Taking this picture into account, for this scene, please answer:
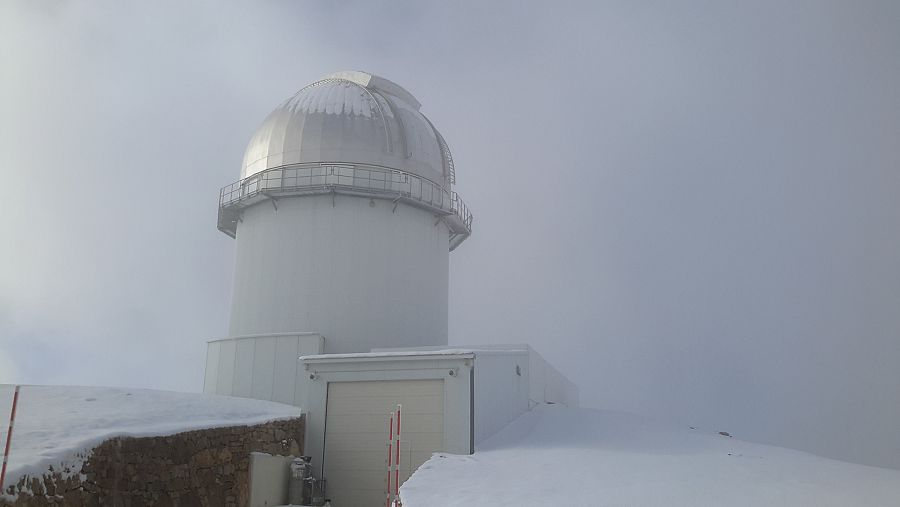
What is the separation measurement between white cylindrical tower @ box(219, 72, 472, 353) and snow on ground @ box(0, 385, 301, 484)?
518cm

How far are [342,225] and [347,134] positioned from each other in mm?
2873

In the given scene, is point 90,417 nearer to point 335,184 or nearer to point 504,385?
point 504,385

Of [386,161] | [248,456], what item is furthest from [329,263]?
[248,456]

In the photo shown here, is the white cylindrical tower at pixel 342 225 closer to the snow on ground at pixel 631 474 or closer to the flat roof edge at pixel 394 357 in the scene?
the flat roof edge at pixel 394 357

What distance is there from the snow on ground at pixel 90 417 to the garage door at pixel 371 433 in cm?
109

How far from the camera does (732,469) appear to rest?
10531 mm

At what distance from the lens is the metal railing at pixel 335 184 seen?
2044 cm

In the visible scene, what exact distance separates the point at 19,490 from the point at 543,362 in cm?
1470

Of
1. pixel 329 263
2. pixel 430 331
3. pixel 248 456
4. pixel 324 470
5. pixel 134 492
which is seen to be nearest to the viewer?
pixel 134 492

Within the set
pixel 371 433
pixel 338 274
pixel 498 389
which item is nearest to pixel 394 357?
pixel 371 433

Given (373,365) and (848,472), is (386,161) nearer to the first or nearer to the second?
(373,365)

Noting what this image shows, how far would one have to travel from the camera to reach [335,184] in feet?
66.4

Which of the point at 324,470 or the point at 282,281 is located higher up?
the point at 282,281

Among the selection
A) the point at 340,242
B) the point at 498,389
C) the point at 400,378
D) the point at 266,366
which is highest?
the point at 340,242
